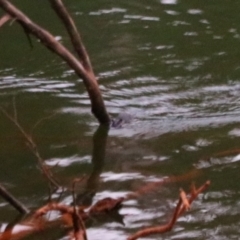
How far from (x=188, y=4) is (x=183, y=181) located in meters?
3.23

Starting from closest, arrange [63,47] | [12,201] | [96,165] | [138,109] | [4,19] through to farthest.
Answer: [12,201] → [4,19] → [63,47] → [96,165] → [138,109]

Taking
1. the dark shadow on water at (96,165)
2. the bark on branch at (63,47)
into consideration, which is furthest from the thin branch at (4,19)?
the dark shadow on water at (96,165)

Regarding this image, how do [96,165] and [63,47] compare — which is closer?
[63,47]

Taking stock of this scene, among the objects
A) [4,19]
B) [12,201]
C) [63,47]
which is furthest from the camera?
[63,47]

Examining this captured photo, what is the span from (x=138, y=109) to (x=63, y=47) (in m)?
1.03

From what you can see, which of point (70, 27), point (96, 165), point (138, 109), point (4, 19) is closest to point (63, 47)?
point (70, 27)

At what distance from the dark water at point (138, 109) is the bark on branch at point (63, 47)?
34 cm

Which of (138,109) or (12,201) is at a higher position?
(12,201)

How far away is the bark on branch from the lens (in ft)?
12.7

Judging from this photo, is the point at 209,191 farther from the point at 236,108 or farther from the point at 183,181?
the point at 236,108

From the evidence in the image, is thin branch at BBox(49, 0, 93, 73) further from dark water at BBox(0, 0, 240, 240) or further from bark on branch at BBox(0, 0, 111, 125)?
dark water at BBox(0, 0, 240, 240)

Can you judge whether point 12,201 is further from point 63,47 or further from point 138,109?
point 138,109

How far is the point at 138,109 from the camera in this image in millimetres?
4988

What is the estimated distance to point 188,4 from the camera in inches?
270
